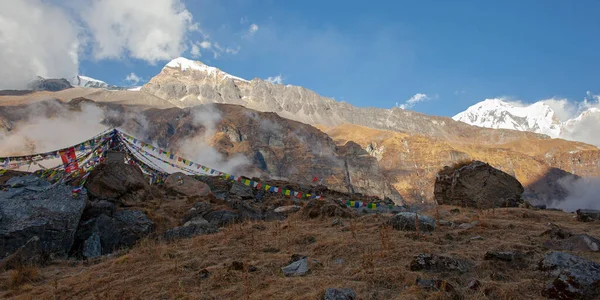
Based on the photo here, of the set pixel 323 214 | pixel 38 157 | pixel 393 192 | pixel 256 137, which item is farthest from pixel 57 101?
pixel 323 214

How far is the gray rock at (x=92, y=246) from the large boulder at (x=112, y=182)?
4587 mm

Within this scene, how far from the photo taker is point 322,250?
8898 mm

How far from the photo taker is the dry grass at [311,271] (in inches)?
252

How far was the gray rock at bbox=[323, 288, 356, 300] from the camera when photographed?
5.73 metres

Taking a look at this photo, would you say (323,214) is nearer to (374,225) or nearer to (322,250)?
(374,225)

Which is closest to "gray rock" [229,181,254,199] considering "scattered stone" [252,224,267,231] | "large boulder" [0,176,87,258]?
"scattered stone" [252,224,267,231]

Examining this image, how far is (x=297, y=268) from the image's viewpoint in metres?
7.56

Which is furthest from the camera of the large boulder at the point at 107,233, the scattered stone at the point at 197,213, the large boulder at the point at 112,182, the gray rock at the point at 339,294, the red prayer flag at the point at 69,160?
the red prayer flag at the point at 69,160

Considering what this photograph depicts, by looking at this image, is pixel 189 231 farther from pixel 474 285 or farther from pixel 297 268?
pixel 474 285

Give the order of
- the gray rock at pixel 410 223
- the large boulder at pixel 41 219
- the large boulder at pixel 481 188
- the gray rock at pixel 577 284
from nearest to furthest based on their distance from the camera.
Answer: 1. the gray rock at pixel 577 284
2. the gray rock at pixel 410 223
3. the large boulder at pixel 41 219
4. the large boulder at pixel 481 188

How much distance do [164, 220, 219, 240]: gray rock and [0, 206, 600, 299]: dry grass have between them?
82cm

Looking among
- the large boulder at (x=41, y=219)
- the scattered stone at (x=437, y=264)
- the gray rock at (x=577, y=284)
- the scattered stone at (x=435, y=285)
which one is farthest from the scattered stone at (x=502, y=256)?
the large boulder at (x=41, y=219)

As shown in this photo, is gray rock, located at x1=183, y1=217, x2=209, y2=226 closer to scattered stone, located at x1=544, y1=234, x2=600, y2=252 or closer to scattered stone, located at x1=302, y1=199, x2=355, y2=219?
scattered stone, located at x1=302, y1=199, x2=355, y2=219

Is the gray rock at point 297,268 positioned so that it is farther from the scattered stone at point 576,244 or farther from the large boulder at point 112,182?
the large boulder at point 112,182
